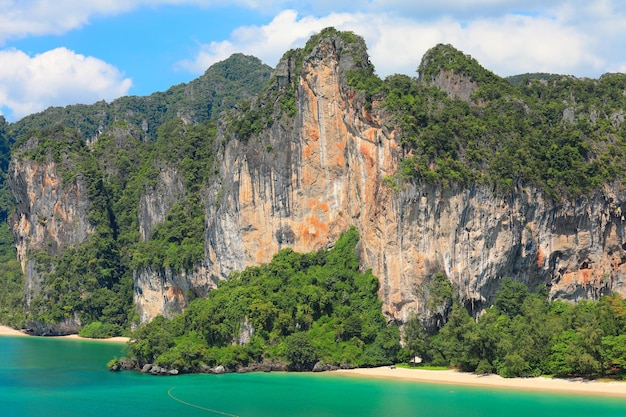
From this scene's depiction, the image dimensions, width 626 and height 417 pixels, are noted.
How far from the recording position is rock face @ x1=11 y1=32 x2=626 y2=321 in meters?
51.4

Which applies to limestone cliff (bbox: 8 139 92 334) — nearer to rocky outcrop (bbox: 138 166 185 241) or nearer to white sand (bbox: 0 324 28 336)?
white sand (bbox: 0 324 28 336)

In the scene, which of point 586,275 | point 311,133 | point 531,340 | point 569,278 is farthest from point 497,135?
point 531,340

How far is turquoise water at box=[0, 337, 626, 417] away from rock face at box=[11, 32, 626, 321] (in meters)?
10.9

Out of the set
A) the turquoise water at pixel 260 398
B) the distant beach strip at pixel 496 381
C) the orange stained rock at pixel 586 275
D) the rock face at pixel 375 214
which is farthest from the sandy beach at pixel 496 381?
the orange stained rock at pixel 586 275

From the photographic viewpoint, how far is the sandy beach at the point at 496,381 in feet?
127

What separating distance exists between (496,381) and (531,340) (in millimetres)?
3103

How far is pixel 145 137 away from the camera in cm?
10850

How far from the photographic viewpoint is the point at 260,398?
3900 centimetres

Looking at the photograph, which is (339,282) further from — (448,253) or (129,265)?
(129,265)

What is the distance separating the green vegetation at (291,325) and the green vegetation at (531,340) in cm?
324

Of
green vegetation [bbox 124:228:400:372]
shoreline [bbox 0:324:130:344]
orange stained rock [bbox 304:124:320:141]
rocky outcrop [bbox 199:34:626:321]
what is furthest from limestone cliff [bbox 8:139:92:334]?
orange stained rock [bbox 304:124:320:141]

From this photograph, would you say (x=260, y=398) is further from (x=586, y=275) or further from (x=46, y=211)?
(x=46, y=211)

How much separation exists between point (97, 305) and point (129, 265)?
19.6 ft

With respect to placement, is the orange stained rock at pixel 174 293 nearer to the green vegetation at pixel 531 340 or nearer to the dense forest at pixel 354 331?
the dense forest at pixel 354 331
